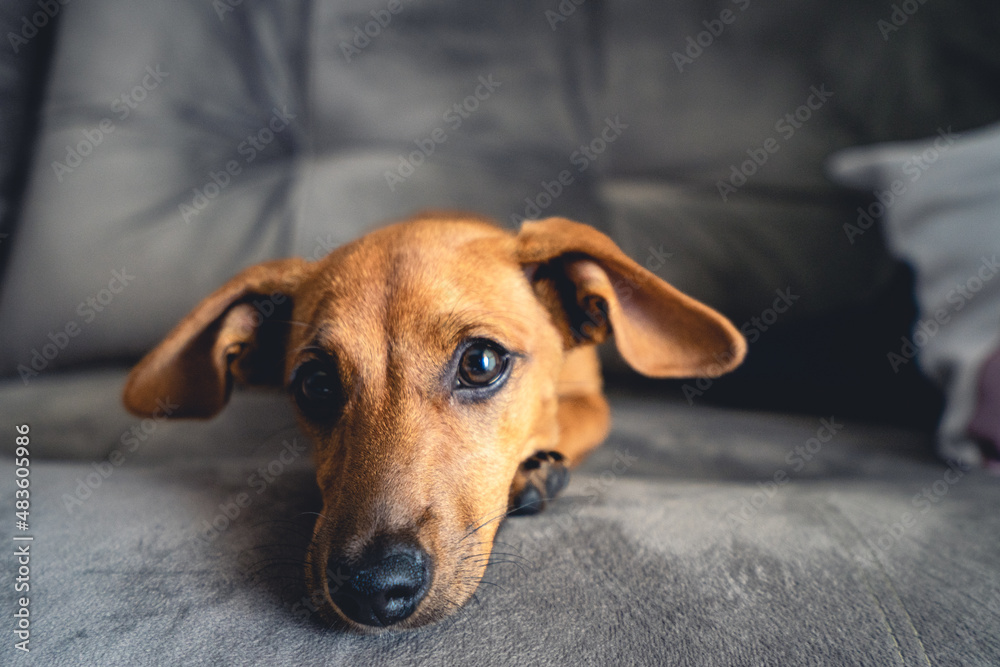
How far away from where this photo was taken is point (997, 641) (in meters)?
0.96

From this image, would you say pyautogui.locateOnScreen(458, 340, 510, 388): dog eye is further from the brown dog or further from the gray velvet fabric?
the gray velvet fabric

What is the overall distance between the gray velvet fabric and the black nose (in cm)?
6

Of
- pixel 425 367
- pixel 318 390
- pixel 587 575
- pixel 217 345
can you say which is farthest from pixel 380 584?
pixel 217 345

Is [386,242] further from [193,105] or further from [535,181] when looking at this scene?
[193,105]

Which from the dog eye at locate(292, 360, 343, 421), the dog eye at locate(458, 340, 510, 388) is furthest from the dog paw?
the dog eye at locate(292, 360, 343, 421)

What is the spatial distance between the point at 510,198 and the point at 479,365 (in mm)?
1669

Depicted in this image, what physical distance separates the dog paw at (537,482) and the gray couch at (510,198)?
55 millimetres

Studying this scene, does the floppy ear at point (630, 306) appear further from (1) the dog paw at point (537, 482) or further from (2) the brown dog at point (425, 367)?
(1) the dog paw at point (537, 482)

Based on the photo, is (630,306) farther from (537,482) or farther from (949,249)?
(949,249)

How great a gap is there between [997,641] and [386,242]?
1.54 metres

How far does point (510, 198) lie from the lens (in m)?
2.88

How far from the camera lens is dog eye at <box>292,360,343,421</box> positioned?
1.44 meters

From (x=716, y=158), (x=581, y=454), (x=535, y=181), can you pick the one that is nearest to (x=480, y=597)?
(x=581, y=454)

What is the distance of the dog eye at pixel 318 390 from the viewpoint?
4.73 feet
